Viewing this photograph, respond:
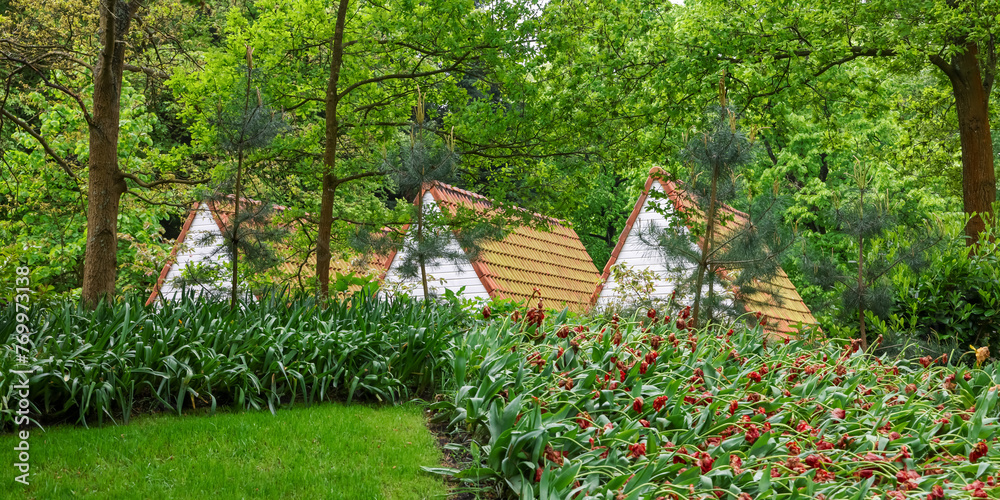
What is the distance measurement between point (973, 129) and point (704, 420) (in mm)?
8691

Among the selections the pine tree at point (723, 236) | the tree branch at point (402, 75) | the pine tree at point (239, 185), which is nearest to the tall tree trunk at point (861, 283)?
the pine tree at point (723, 236)

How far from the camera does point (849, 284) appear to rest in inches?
336

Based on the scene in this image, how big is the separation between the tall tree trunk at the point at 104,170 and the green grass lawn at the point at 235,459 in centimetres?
278

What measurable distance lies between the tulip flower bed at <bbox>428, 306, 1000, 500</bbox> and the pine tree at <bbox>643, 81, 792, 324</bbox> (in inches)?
53.8

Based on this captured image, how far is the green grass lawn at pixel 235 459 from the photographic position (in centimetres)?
423

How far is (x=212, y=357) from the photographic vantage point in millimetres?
5840

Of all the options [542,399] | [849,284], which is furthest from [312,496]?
[849,284]

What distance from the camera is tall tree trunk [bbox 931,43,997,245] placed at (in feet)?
36.5

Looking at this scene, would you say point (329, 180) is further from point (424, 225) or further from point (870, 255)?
point (870, 255)

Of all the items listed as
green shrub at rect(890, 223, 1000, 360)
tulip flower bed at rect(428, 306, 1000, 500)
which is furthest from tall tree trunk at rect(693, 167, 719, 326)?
green shrub at rect(890, 223, 1000, 360)

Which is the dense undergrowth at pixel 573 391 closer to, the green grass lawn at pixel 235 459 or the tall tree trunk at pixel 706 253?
the green grass lawn at pixel 235 459

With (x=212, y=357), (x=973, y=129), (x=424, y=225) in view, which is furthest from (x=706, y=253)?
(x=973, y=129)

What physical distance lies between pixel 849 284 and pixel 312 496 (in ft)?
21.1

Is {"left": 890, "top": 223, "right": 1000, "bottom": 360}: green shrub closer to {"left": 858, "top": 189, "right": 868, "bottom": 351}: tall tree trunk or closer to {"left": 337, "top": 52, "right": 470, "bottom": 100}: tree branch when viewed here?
{"left": 858, "top": 189, "right": 868, "bottom": 351}: tall tree trunk
